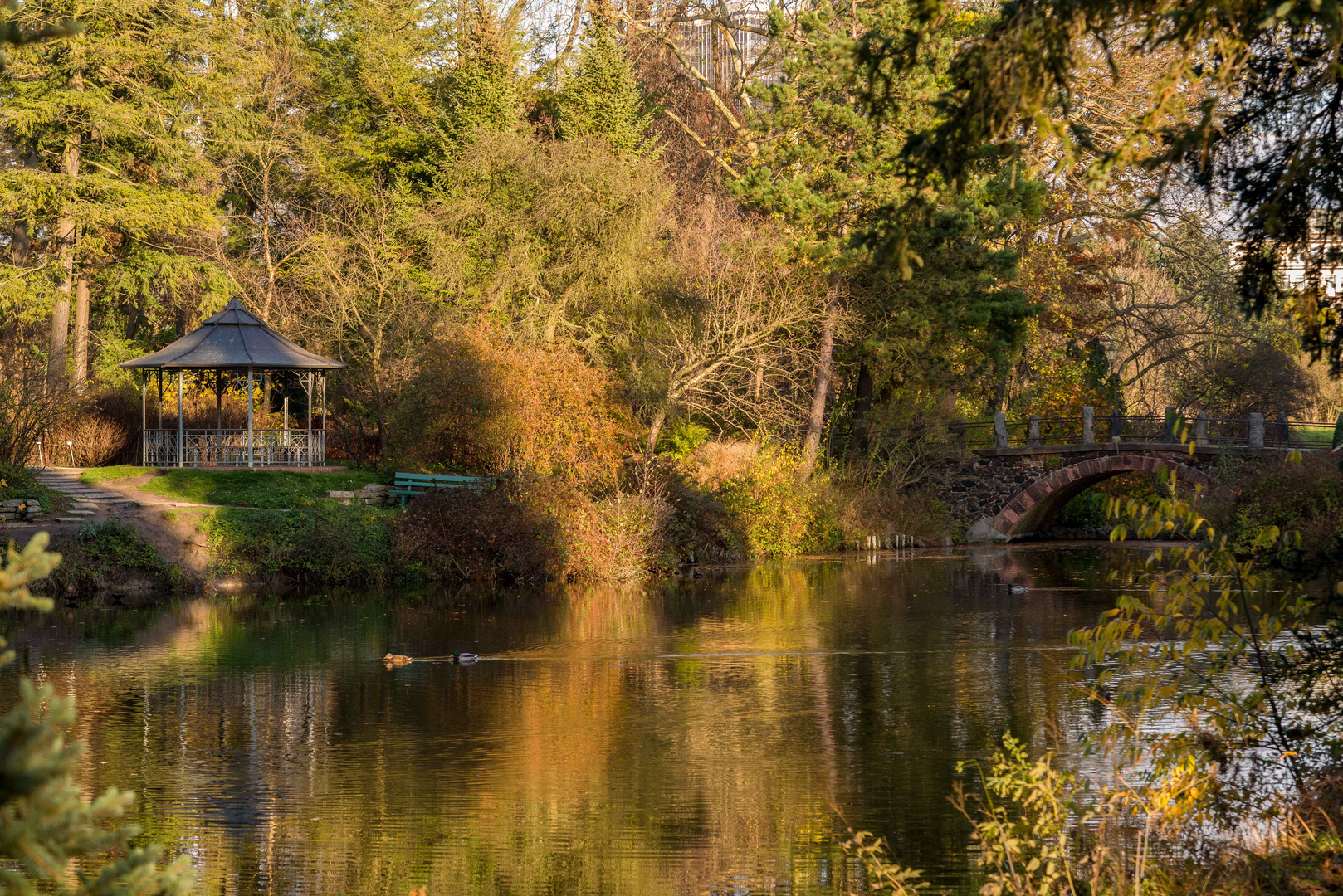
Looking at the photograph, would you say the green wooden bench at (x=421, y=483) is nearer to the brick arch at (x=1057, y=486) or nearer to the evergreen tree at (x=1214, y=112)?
the brick arch at (x=1057, y=486)

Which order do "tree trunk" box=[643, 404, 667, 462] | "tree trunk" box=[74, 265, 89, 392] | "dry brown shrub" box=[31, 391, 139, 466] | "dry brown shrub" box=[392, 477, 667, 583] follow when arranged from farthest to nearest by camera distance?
"tree trunk" box=[74, 265, 89, 392], "dry brown shrub" box=[31, 391, 139, 466], "tree trunk" box=[643, 404, 667, 462], "dry brown shrub" box=[392, 477, 667, 583]

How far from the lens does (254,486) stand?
97.2ft

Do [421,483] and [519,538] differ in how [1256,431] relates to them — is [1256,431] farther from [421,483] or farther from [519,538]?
[421,483]

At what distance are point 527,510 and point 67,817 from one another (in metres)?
24.4

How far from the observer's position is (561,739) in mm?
13680

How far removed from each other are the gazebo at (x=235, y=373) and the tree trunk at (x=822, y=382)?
37.3 feet

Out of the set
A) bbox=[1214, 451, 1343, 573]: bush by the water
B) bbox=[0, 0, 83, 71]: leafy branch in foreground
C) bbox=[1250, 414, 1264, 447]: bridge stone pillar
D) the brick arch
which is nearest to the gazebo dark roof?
the brick arch

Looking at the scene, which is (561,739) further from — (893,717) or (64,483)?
(64,483)

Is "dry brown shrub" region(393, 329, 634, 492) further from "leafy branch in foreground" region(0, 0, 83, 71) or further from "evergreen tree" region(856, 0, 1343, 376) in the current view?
"leafy branch in foreground" region(0, 0, 83, 71)

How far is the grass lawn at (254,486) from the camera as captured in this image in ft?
92.9

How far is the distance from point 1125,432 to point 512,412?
18455 mm

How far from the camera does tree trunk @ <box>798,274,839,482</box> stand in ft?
110

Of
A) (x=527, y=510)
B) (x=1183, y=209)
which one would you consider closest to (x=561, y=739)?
(x=527, y=510)

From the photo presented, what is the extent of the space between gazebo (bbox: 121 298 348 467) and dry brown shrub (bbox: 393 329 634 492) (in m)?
3.12
